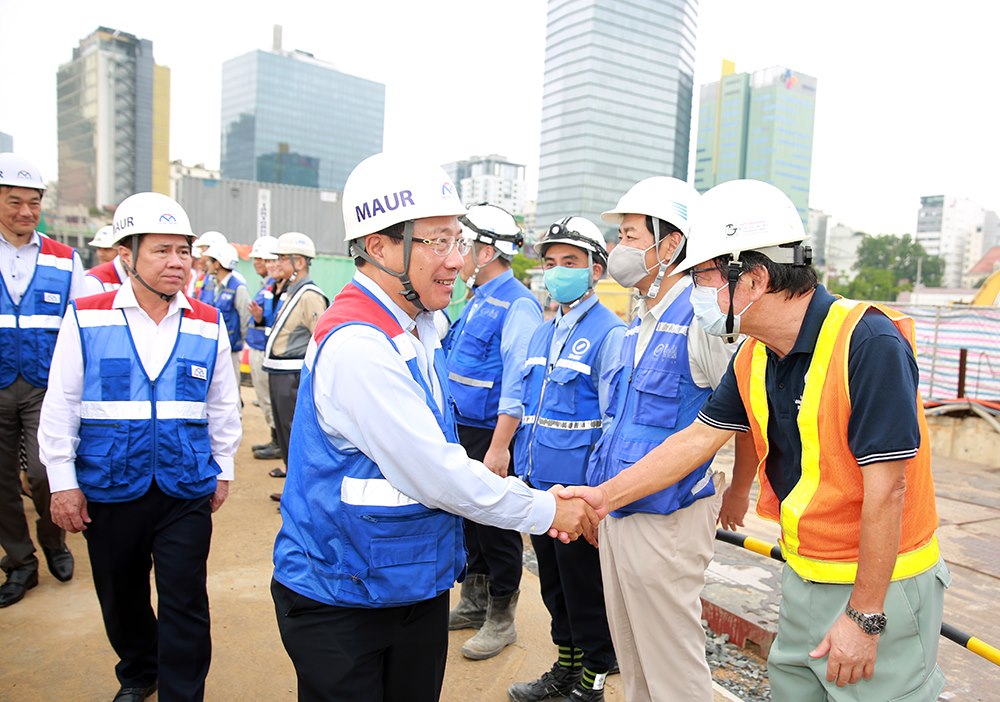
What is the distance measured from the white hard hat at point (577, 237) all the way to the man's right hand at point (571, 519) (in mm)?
1680

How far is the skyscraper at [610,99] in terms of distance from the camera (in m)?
99.4

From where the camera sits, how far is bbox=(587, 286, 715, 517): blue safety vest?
271 cm

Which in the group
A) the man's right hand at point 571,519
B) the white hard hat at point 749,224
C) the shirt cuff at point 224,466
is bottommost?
the shirt cuff at point 224,466

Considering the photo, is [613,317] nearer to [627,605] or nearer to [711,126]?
[627,605]

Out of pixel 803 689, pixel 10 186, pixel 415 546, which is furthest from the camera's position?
pixel 10 186

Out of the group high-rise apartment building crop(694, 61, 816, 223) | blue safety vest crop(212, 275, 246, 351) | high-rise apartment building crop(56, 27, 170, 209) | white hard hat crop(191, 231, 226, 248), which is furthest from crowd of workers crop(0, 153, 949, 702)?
high-rise apartment building crop(694, 61, 816, 223)

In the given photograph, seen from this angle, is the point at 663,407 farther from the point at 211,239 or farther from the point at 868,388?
the point at 211,239

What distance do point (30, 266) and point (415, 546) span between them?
12.2 ft

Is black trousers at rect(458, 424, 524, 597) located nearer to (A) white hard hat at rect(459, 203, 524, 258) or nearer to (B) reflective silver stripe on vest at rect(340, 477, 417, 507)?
(A) white hard hat at rect(459, 203, 524, 258)

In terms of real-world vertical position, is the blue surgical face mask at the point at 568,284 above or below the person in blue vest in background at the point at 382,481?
above

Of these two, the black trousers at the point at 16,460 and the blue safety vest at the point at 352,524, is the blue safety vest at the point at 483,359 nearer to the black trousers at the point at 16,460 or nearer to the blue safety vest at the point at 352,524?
the blue safety vest at the point at 352,524

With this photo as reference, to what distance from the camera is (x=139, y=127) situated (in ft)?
310

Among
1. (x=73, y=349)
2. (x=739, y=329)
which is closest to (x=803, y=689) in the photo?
(x=739, y=329)

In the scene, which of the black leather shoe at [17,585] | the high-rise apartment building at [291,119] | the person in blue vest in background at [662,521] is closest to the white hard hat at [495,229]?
the person in blue vest in background at [662,521]
